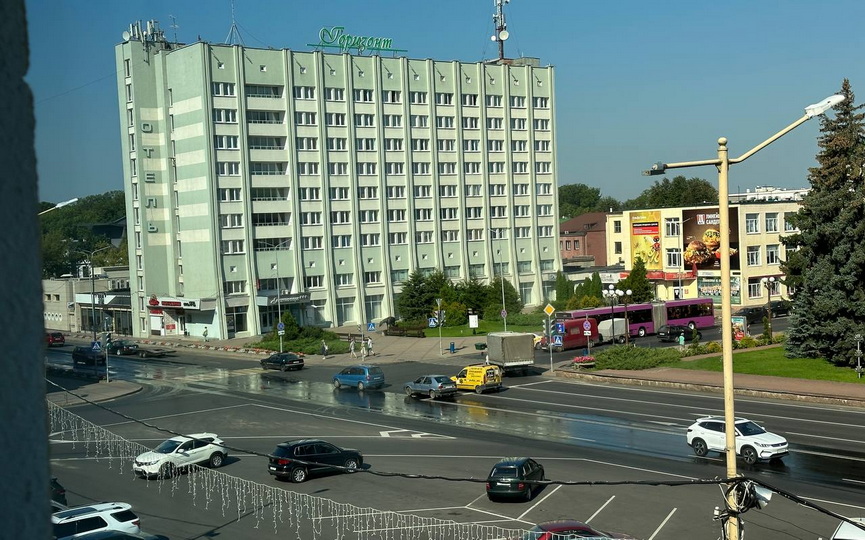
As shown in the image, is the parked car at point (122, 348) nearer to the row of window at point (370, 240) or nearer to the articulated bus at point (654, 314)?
the row of window at point (370, 240)

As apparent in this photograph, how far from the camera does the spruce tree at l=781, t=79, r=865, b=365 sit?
1732 inches

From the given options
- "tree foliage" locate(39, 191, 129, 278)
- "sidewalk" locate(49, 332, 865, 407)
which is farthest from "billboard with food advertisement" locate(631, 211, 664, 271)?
"tree foliage" locate(39, 191, 129, 278)

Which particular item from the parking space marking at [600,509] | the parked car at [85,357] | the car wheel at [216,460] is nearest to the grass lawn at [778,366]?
the parking space marking at [600,509]

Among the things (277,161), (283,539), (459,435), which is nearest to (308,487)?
(283,539)

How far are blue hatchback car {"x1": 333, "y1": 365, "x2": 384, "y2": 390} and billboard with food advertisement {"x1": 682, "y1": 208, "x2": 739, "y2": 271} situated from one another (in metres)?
49.0

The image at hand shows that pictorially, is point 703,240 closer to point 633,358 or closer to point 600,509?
point 633,358

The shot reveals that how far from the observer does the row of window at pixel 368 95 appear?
74062 mm

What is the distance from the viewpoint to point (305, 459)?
79.0ft

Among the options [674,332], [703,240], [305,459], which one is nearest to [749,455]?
[305,459]

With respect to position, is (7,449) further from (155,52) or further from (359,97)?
(359,97)

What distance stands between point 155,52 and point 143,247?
17.1 meters

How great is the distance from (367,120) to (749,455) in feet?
205

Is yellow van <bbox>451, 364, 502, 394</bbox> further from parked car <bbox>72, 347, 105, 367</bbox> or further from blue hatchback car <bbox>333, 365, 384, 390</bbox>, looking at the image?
parked car <bbox>72, 347, 105, 367</bbox>

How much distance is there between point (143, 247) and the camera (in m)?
75.1
